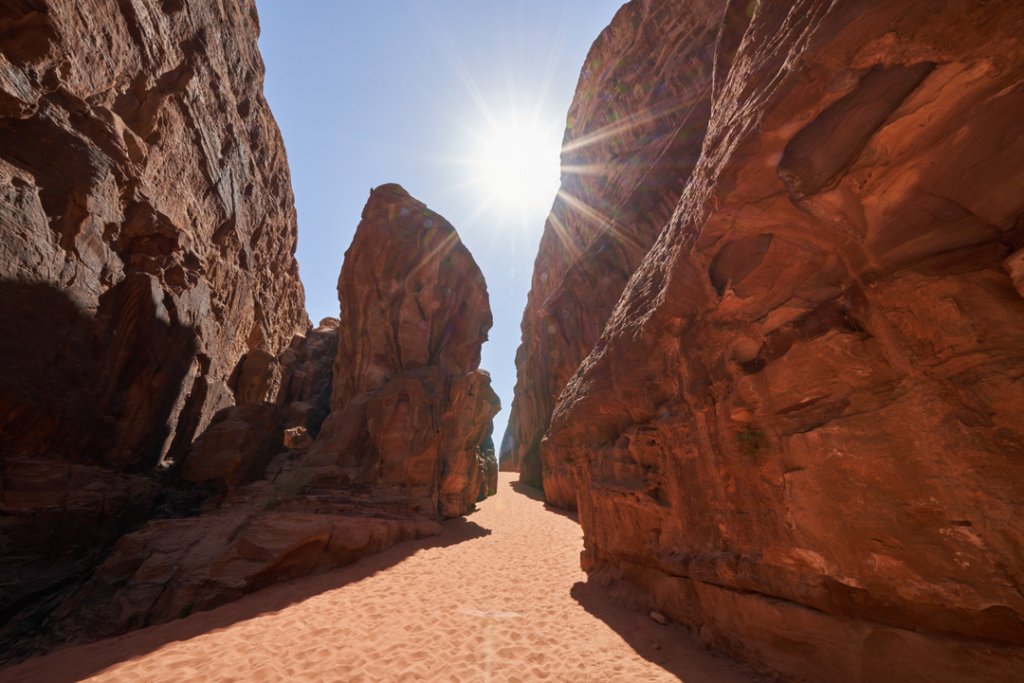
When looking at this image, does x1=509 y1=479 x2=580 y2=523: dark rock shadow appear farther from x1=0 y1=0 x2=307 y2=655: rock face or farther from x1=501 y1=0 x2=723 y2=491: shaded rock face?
x1=0 y1=0 x2=307 y2=655: rock face

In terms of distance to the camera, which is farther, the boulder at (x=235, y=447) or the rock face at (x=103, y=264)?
the boulder at (x=235, y=447)

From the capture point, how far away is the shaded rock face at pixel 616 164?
728 inches

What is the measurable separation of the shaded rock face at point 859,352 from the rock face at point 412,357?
12742mm

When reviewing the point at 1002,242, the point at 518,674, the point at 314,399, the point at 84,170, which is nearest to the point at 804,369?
the point at 1002,242

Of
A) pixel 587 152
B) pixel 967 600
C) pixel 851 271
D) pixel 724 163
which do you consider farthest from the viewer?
pixel 587 152

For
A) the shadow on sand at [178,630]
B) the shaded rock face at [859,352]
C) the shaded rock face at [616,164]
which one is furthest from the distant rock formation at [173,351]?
the shaded rock face at [859,352]

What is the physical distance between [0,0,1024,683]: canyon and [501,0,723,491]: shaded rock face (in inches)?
11.4

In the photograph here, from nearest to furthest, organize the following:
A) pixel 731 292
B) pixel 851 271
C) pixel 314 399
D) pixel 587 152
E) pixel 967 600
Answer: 1. pixel 967 600
2. pixel 851 271
3. pixel 731 292
4. pixel 314 399
5. pixel 587 152

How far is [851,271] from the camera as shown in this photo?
4336mm

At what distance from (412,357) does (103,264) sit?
39.3 feet

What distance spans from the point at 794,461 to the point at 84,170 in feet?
62.5

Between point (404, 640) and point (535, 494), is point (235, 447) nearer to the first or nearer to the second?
point (404, 640)

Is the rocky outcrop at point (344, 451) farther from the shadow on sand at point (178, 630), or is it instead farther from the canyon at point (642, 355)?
the shadow on sand at point (178, 630)

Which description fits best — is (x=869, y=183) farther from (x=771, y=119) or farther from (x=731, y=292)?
(x=731, y=292)
